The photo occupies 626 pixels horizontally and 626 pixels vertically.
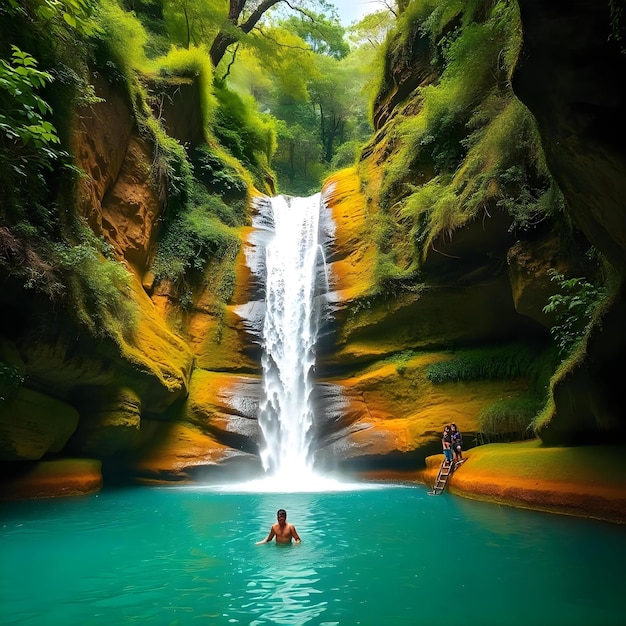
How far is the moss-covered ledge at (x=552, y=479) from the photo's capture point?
23.6 feet

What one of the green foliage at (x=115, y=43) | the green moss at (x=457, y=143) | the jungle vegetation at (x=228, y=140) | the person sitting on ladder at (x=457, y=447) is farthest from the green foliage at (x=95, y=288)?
the person sitting on ladder at (x=457, y=447)

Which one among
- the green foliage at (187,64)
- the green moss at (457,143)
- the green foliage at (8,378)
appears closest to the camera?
the green foliage at (8,378)

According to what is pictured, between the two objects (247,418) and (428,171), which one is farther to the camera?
(428,171)

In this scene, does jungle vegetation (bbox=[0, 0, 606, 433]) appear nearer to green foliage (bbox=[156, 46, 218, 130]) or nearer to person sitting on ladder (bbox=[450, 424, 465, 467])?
green foliage (bbox=[156, 46, 218, 130])

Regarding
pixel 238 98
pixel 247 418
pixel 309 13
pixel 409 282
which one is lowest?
pixel 247 418

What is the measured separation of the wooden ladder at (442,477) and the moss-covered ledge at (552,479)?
27 centimetres

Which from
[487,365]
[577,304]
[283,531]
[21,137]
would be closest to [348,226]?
[487,365]

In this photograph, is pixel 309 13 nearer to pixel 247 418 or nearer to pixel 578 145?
pixel 247 418

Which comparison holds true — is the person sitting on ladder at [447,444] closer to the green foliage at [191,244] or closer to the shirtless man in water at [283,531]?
the shirtless man in water at [283,531]

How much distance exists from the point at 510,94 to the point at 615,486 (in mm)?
9040

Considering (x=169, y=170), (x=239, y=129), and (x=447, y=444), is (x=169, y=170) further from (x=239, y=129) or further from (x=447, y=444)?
(x=447, y=444)

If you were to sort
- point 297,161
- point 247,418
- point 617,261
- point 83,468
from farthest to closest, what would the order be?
point 297,161
point 247,418
point 83,468
point 617,261

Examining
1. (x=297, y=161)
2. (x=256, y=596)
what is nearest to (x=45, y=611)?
(x=256, y=596)

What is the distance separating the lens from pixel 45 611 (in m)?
4.10
